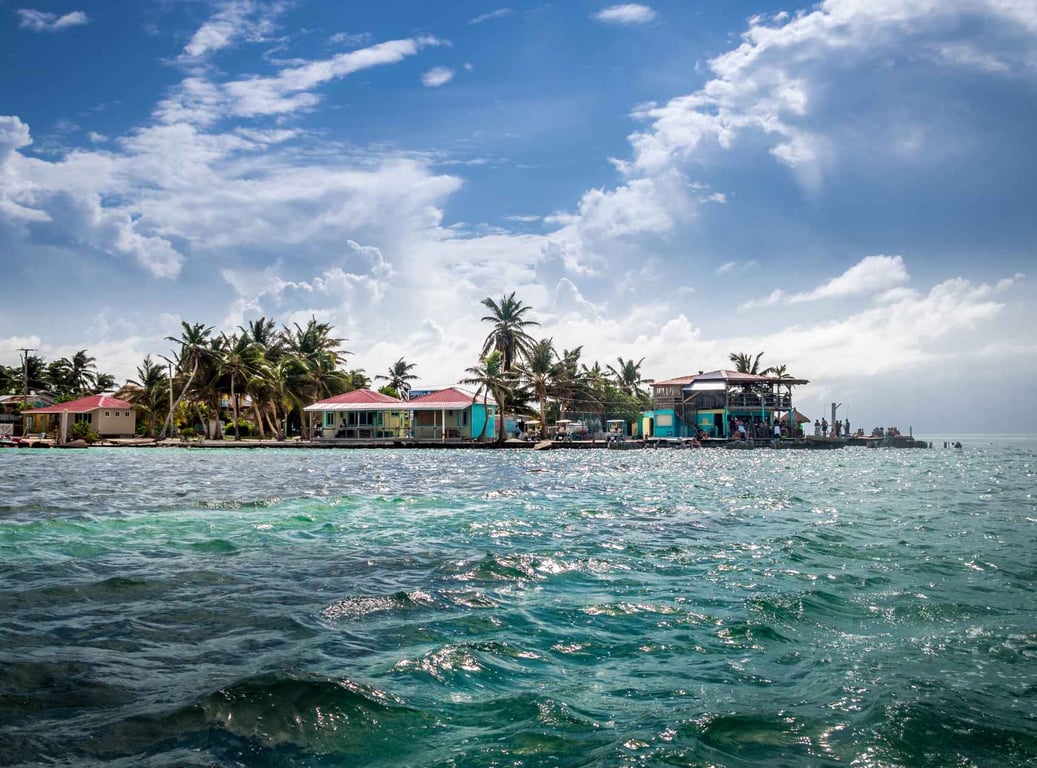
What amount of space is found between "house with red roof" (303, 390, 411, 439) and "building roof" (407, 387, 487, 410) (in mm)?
1168

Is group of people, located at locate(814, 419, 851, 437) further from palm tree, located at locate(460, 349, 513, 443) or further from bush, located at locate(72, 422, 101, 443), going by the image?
bush, located at locate(72, 422, 101, 443)

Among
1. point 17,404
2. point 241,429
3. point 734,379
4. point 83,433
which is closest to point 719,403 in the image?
point 734,379

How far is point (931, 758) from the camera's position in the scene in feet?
12.6

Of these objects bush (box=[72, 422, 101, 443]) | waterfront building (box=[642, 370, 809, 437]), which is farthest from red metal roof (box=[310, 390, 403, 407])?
waterfront building (box=[642, 370, 809, 437])

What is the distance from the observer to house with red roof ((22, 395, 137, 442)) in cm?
6475

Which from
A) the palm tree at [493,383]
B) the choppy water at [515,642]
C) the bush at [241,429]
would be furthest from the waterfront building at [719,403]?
the choppy water at [515,642]

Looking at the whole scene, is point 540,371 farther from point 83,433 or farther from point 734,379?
point 83,433

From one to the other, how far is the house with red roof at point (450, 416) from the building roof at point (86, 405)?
29.4 metres

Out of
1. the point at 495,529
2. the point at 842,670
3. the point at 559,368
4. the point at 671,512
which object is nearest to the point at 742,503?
the point at 671,512

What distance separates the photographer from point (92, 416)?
65375mm

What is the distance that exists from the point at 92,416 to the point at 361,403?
88.4 feet

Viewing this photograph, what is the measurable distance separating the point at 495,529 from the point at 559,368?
1940 inches

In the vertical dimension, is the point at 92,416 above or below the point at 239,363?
below

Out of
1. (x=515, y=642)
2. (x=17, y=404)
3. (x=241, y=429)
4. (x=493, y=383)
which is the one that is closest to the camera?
(x=515, y=642)
